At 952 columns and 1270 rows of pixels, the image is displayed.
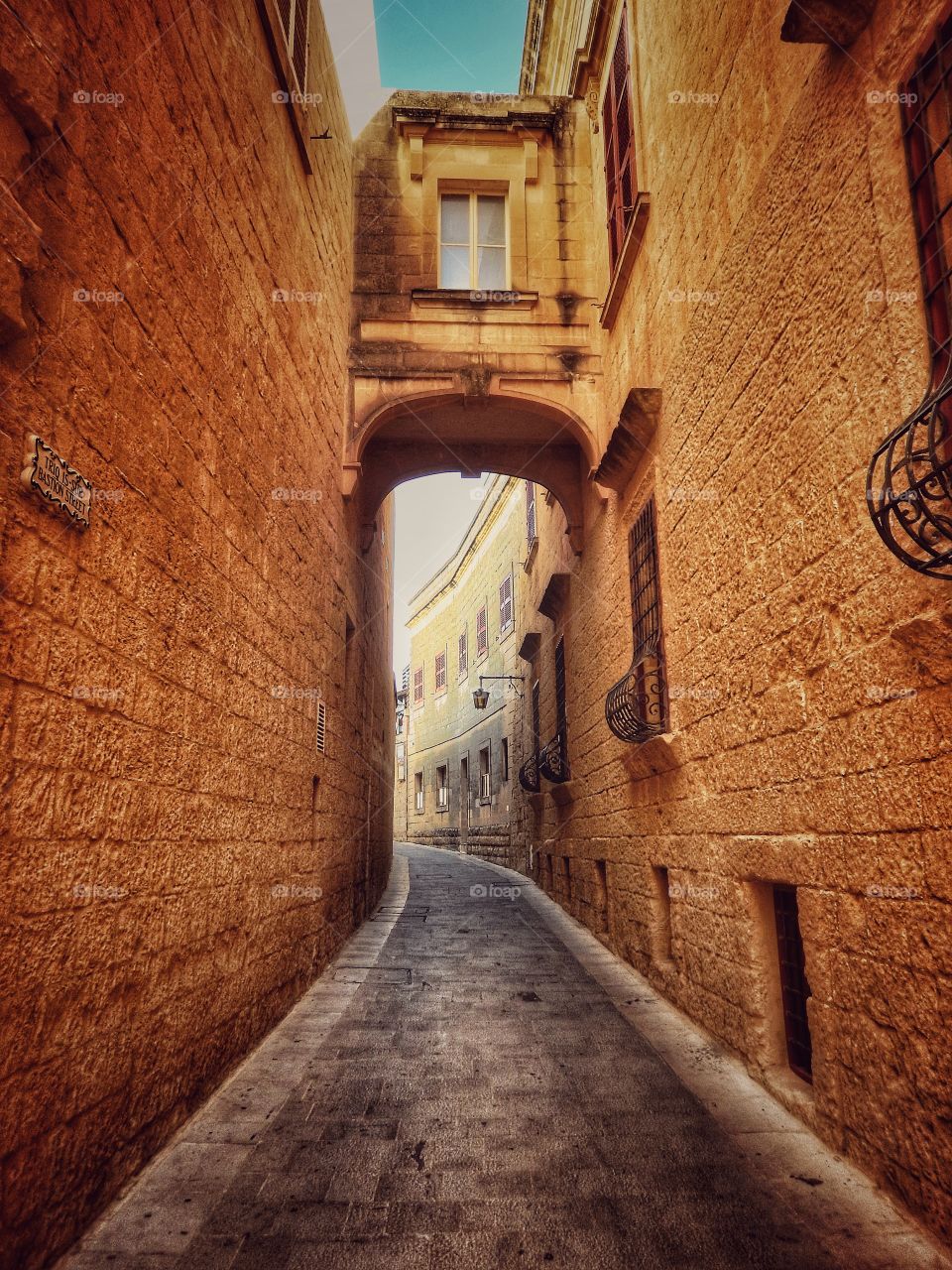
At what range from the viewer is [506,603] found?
17.9m

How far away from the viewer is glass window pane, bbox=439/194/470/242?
8.91 meters

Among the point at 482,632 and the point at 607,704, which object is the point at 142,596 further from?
the point at 482,632

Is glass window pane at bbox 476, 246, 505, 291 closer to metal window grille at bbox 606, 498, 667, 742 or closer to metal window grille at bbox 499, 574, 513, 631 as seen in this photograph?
metal window grille at bbox 606, 498, 667, 742

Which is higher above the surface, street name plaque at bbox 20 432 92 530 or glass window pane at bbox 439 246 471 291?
glass window pane at bbox 439 246 471 291

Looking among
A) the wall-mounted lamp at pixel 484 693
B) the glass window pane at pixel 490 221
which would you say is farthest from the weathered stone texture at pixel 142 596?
the wall-mounted lamp at pixel 484 693

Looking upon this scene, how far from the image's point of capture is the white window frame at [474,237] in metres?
8.65

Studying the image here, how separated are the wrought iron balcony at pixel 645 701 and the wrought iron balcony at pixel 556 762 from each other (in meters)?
3.97

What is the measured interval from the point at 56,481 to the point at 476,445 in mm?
7702

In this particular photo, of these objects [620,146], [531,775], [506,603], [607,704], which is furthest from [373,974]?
[506,603]

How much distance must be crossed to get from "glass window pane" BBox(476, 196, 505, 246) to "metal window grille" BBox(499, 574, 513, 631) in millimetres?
9171

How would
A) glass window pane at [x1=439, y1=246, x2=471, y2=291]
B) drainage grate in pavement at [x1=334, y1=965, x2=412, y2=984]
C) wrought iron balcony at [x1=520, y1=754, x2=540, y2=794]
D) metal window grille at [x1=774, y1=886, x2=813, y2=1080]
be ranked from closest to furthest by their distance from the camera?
metal window grille at [x1=774, y1=886, x2=813, y2=1080]
drainage grate in pavement at [x1=334, y1=965, x2=412, y2=984]
glass window pane at [x1=439, y1=246, x2=471, y2=291]
wrought iron balcony at [x1=520, y1=754, x2=540, y2=794]

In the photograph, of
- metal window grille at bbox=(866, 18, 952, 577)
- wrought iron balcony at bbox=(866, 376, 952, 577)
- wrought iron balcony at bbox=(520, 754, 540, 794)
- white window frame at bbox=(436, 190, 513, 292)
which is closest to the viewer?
wrought iron balcony at bbox=(866, 376, 952, 577)

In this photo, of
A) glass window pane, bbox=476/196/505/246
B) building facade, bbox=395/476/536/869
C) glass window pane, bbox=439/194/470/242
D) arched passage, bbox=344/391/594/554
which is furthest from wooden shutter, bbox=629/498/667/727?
building facade, bbox=395/476/536/869

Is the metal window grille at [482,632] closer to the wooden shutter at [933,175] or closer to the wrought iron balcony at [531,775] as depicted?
the wrought iron balcony at [531,775]
